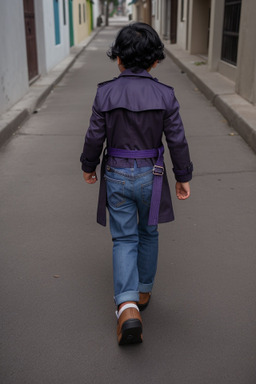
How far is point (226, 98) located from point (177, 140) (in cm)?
650

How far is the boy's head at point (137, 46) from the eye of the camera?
91.2 inches

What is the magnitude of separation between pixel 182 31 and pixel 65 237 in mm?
18087

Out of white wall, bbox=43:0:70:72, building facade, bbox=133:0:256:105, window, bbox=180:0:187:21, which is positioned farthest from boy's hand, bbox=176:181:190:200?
window, bbox=180:0:187:21

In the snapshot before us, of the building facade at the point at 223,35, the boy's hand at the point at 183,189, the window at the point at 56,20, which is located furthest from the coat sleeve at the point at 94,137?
the window at the point at 56,20

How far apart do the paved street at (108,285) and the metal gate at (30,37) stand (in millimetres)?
6138

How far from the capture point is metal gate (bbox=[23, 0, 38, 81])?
11.1m

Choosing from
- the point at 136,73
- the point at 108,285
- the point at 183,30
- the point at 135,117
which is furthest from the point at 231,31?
the point at 135,117

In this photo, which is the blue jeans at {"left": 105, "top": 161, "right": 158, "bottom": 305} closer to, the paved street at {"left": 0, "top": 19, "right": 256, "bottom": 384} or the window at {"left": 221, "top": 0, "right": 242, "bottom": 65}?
the paved street at {"left": 0, "top": 19, "right": 256, "bottom": 384}

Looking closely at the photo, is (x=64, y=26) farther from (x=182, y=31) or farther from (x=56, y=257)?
(x=56, y=257)

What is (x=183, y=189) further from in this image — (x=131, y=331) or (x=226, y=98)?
(x=226, y=98)

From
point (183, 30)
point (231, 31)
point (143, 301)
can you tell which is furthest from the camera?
point (183, 30)

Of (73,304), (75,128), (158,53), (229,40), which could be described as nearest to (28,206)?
(73,304)

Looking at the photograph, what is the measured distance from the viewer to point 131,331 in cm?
242

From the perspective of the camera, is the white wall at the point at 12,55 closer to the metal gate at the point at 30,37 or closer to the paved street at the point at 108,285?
A: the metal gate at the point at 30,37
